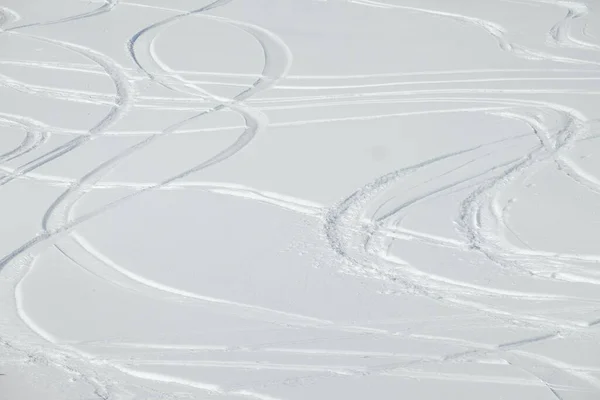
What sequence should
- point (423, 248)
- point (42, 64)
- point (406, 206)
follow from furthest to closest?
point (42, 64) < point (406, 206) < point (423, 248)

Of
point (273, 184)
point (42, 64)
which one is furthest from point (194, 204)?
point (42, 64)

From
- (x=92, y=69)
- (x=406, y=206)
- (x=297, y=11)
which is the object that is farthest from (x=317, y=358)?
(x=297, y=11)

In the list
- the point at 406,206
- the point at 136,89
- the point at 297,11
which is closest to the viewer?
the point at 406,206

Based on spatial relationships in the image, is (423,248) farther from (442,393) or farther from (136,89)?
(136,89)

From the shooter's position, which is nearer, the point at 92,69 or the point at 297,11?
the point at 92,69

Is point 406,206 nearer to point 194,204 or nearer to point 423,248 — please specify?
point 423,248

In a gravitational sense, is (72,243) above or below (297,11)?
below
